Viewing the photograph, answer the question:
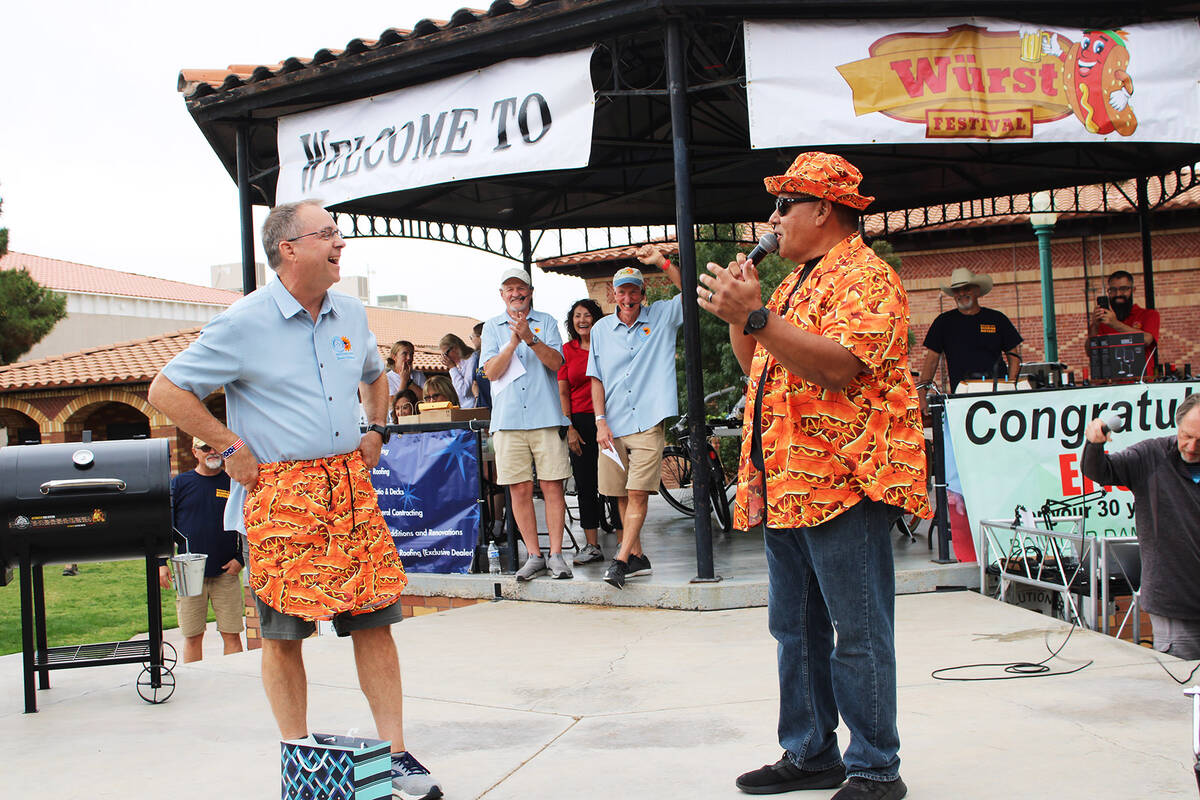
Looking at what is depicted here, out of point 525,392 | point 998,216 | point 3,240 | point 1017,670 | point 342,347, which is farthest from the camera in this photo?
point 3,240

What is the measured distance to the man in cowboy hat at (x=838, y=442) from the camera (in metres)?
3.01

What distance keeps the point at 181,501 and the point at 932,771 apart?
585cm

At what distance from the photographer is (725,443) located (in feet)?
61.0

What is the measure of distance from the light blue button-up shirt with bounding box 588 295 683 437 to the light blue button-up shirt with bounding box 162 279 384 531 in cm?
350

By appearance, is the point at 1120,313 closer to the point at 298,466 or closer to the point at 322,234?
the point at 322,234

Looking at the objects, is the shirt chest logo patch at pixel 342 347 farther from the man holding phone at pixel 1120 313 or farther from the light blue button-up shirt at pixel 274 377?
the man holding phone at pixel 1120 313

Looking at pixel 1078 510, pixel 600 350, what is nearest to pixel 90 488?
pixel 600 350

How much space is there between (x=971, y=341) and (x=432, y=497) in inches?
186

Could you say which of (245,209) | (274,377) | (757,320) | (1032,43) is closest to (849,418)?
(757,320)

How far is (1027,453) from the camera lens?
6945 mm

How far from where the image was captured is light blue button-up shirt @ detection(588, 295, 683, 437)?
7023 mm

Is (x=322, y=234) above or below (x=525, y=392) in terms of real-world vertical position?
above

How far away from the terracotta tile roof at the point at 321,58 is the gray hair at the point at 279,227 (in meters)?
4.01

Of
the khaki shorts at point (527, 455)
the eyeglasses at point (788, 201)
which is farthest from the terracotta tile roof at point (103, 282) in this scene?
the eyeglasses at point (788, 201)
